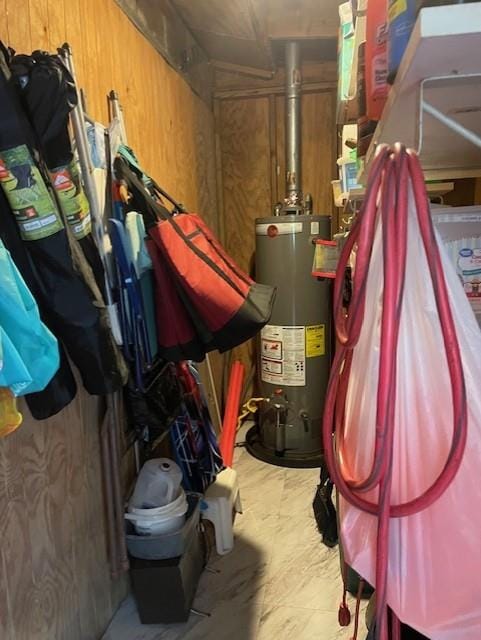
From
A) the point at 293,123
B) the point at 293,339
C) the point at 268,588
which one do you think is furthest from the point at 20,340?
the point at 293,123

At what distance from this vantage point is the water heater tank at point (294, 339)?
2881mm

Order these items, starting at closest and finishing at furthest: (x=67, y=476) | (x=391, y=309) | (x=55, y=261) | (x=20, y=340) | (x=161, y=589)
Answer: (x=391, y=309) < (x=20, y=340) < (x=55, y=261) < (x=67, y=476) < (x=161, y=589)

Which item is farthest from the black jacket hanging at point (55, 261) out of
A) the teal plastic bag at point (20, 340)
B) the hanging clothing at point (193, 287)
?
the hanging clothing at point (193, 287)

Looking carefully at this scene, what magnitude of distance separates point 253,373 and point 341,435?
2714 millimetres

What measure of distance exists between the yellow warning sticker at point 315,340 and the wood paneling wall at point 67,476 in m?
1.31

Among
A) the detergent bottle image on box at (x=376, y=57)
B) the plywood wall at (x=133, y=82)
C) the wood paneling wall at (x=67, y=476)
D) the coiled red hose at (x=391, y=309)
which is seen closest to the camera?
the coiled red hose at (x=391, y=309)

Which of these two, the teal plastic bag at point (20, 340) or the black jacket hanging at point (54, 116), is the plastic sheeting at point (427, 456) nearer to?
the teal plastic bag at point (20, 340)

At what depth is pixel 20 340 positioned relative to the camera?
2.84ft

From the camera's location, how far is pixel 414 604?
0.75 m

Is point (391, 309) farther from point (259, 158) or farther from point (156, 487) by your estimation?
point (259, 158)

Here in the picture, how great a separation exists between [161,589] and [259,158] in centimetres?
269

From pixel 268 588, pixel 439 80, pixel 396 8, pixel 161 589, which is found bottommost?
pixel 268 588

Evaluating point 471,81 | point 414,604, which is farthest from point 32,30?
point 414,604

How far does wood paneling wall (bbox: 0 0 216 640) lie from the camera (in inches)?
47.6
